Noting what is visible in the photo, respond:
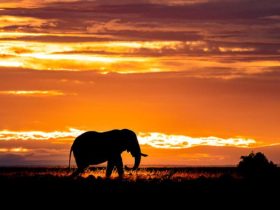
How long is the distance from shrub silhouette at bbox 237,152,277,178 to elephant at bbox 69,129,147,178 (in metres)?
5.95

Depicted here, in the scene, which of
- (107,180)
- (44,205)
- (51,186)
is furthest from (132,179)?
(44,205)

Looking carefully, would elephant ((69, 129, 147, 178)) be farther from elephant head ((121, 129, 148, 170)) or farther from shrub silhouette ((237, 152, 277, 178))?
shrub silhouette ((237, 152, 277, 178))

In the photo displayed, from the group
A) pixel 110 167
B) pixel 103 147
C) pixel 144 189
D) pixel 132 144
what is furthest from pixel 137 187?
pixel 132 144

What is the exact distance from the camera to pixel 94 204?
29.0 meters

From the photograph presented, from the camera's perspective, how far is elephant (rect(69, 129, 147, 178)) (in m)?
44.2

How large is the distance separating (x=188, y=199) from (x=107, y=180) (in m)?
4.71

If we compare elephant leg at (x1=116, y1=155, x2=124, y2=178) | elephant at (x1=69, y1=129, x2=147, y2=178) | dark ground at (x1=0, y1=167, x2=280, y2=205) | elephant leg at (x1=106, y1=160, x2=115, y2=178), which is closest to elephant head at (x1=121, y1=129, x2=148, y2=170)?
elephant at (x1=69, y1=129, x2=147, y2=178)

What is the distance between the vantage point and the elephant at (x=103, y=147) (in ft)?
145

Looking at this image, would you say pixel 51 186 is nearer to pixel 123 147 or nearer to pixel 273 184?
pixel 273 184

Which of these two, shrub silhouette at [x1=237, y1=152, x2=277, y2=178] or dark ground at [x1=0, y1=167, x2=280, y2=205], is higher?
shrub silhouette at [x1=237, y1=152, x2=277, y2=178]

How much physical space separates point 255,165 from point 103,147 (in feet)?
27.3

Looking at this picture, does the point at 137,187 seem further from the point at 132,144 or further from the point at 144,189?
the point at 132,144

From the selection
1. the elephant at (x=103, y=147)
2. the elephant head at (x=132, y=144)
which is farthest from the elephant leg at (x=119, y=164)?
the elephant head at (x=132, y=144)

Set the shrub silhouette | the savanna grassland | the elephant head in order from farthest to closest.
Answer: the elephant head, the shrub silhouette, the savanna grassland
